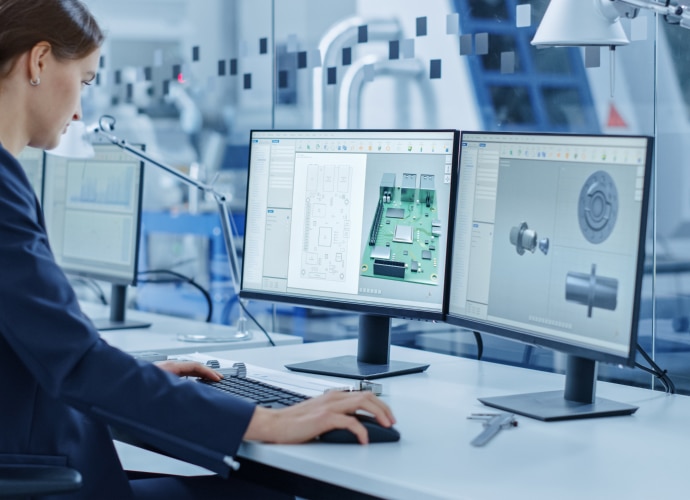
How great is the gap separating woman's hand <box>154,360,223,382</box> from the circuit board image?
373 millimetres

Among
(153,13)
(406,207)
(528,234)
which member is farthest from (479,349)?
(153,13)

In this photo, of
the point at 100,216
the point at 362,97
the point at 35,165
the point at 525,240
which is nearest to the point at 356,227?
the point at 525,240

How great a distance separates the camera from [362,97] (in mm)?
2432

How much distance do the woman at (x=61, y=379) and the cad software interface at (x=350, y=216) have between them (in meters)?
0.50

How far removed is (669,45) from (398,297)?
2.30 feet

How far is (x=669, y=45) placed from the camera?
5.91 ft

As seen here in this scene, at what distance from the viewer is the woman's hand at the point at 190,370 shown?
158 centimetres

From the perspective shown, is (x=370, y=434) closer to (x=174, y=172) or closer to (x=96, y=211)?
(x=174, y=172)

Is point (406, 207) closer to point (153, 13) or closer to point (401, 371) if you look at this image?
point (401, 371)

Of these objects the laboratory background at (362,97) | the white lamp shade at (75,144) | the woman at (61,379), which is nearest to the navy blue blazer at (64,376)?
the woman at (61,379)

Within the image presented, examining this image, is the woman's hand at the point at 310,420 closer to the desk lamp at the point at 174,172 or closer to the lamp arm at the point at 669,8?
the lamp arm at the point at 669,8

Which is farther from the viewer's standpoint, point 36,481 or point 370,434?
point 370,434

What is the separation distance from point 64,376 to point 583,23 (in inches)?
39.2

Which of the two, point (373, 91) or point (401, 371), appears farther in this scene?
point (373, 91)
